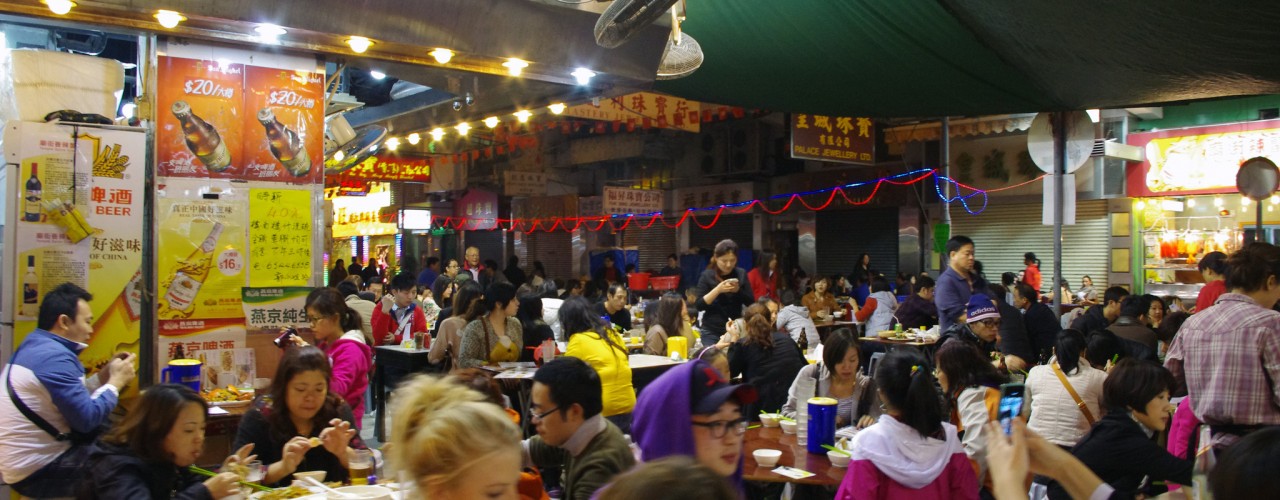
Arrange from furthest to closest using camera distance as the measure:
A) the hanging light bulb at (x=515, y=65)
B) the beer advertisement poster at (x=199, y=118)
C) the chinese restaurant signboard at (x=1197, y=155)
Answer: the chinese restaurant signboard at (x=1197, y=155)
the hanging light bulb at (x=515, y=65)
the beer advertisement poster at (x=199, y=118)

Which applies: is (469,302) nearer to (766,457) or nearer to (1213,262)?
(766,457)

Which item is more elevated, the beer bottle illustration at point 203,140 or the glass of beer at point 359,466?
the beer bottle illustration at point 203,140

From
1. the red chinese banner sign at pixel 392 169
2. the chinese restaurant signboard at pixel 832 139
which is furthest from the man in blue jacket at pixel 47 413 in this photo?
the red chinese banner sign at pixel 392 169

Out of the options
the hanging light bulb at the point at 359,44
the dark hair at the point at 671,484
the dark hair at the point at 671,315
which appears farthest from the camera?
the dark hair at the point at 671,315

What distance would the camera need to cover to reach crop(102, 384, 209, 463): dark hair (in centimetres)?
335

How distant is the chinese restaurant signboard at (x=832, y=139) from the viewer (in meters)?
13.0

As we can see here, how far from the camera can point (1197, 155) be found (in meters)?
14.7

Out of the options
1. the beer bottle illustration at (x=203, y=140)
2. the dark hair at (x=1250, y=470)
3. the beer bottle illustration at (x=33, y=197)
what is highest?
the beer bottle illustration at (x=203, y=140)

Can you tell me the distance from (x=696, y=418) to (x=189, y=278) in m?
4.05

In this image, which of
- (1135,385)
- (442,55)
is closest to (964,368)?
(1135,385)

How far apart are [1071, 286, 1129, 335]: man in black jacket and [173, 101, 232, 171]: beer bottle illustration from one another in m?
7.73

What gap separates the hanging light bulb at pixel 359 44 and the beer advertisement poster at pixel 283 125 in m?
0.43

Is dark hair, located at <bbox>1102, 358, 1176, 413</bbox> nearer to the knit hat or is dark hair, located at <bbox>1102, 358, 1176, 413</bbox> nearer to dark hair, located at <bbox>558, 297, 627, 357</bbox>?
the knit hat

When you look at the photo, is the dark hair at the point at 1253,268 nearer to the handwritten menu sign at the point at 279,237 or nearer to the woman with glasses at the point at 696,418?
the woman with glasses at the point at 696,418
